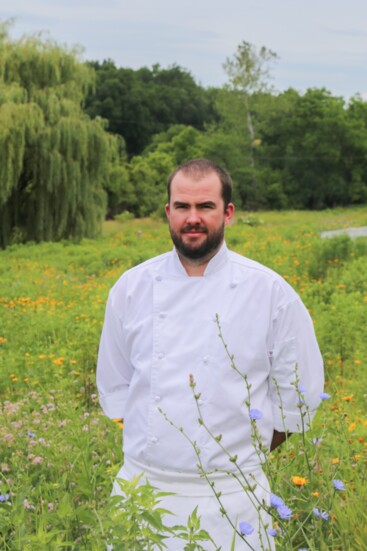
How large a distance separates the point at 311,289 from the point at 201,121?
1837 inches

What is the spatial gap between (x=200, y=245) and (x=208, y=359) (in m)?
0.31

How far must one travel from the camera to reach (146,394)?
197 centimetres

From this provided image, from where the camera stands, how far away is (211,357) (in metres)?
1.89

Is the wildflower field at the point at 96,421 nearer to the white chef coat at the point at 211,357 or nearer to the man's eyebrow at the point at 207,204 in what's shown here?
the white chef coat at the point at 211,357

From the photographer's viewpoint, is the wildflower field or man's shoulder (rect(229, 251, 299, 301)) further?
man's shoulder (rect(229, 251, 299, 301))

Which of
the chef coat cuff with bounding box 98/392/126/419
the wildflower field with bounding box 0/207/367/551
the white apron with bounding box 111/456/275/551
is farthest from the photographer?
the chef coat cuff with bounding box 98/392/126/419

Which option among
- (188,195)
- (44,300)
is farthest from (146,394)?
(44,300)

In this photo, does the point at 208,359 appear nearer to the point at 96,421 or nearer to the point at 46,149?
the point at 96,421

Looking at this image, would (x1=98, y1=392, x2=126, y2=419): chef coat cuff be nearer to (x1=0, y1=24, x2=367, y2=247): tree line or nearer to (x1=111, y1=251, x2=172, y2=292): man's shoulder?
(x1=111, y1=251, x2=172, y2=292): man's shoulder

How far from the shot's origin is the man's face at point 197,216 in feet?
6.35

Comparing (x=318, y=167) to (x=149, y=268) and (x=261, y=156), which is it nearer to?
(x=261, y=156)

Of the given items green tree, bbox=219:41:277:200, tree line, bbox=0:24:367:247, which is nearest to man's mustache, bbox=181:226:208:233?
tree line, bbox=0:24:367:247

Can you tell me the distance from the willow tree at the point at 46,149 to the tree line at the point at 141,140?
3cm

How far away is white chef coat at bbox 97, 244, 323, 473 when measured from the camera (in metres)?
1.88
